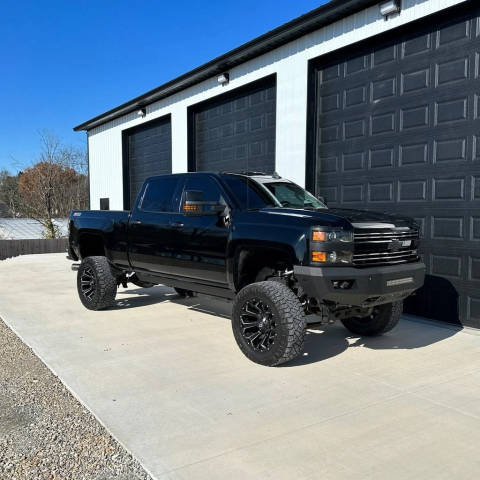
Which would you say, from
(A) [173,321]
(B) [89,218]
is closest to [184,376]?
(A) [173,321]

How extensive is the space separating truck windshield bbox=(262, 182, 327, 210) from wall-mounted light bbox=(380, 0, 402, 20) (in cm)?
338

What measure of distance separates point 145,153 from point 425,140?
10.4m

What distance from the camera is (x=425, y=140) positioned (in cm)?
694

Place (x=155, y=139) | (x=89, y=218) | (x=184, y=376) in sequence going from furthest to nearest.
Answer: (x=155, y=139)
(x=89, y=218)
(x=184, y=376)

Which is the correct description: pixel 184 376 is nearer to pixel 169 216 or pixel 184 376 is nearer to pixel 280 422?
pixel 280 422

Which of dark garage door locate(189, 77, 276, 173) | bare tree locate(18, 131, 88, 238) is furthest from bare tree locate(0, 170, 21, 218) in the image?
dark garage door locate(189, 77, 276, 173)

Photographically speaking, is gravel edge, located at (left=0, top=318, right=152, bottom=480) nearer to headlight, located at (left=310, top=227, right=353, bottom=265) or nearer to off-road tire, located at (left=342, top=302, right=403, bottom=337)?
headlight, located at (left=310, top=227, right=353, bottom=265)

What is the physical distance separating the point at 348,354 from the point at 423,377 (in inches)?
36.6

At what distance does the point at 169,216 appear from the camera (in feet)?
19.9

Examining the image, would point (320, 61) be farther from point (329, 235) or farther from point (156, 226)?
point (329, 235)

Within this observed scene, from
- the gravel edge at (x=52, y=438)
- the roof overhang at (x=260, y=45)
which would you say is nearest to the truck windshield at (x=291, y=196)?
the gravel edge at (x=52, y=438)

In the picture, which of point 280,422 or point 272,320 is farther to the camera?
point 272,320

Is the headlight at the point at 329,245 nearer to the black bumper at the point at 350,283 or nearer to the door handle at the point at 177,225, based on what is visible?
the black bumper at the point at 350,283

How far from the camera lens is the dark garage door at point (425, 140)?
643cm
